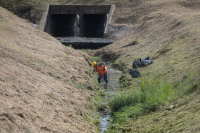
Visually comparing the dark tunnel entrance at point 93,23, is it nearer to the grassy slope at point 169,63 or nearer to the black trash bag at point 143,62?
the grassy slope at point 169,63

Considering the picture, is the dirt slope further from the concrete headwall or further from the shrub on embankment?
the concrete headwall

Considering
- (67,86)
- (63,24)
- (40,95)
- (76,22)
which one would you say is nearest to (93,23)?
(63,24)

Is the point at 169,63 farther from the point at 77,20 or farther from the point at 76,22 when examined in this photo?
the point at 76,22

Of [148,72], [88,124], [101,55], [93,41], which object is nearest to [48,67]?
[88,124]

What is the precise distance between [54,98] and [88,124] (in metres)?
1.43

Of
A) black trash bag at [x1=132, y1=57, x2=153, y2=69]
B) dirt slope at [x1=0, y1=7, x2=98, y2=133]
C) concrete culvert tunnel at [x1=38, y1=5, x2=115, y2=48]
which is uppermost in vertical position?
concrete culvert tunnel at [x1=38, y1=5, x2=115, y2=48]

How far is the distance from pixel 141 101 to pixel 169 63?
14.4 ft

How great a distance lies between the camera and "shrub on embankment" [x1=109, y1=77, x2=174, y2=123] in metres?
8.62

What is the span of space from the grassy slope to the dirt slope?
1.68 metres

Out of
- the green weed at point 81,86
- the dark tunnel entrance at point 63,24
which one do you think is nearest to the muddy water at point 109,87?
the green weed at point 81,86

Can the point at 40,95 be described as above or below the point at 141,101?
below

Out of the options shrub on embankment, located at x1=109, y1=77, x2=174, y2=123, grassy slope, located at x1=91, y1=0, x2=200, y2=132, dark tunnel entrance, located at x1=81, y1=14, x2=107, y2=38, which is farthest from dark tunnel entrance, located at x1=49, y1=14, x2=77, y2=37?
shrub on embankment, located at x1=109, y1=77, x2=174, y2=123

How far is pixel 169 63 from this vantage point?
13.0m

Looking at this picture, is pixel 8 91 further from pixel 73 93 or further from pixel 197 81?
pixel 197 81
